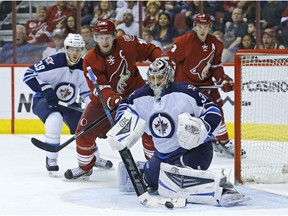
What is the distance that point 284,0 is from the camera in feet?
30.1

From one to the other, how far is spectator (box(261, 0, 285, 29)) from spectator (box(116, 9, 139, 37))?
1.30m

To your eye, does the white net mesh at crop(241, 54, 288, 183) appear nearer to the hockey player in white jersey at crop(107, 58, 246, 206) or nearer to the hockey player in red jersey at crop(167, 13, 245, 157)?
the hockey player in red jersey at crop(167, 13, 245, 157)

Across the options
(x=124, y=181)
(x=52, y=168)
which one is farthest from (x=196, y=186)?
(x=52, y=168)

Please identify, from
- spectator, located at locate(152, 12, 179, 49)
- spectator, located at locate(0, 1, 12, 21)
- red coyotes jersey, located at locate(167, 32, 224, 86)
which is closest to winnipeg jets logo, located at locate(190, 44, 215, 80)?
red coyotes jersey, located at locate(167, 32, 224, 86)

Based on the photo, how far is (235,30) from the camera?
9266mm

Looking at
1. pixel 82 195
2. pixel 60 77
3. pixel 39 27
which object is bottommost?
pixel 82 195

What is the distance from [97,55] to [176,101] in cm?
103

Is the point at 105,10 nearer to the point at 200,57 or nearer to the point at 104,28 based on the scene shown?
the point at 200,57

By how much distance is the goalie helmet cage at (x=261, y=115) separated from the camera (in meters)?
6.05

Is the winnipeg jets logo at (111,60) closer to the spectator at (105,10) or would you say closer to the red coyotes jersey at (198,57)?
the red coyotes jersey at (198,57)

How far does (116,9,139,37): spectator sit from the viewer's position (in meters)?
9.62

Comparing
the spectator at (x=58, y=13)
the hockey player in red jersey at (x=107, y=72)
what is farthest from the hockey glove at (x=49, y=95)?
the spectator at (x=58, y=13)

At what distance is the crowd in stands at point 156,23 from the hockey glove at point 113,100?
135 inches

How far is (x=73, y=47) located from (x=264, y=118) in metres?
1.82
